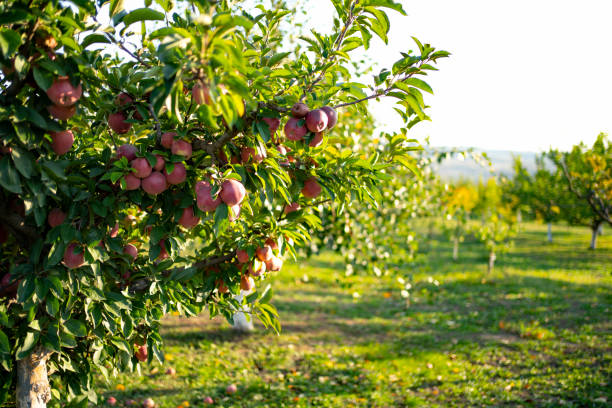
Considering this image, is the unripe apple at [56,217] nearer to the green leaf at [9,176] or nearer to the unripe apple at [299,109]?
the green leaf at [9,176]

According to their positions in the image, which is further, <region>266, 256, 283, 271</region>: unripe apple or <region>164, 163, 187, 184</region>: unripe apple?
<region>266, 256, 283, 271</region>: unripe apple

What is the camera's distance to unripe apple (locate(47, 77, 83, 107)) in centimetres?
149

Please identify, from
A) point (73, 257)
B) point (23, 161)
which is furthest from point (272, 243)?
point (23, 161)

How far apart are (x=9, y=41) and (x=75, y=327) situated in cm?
119

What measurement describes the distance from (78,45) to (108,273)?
104cm

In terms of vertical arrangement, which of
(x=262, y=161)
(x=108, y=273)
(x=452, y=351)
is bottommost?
(x=452, y=351)

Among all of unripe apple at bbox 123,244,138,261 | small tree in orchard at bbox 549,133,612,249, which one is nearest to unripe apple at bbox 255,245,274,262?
unripe apple at bbox 123,244,138,261

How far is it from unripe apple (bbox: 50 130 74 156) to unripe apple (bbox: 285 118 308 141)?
2.84ft

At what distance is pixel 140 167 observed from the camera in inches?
63.8

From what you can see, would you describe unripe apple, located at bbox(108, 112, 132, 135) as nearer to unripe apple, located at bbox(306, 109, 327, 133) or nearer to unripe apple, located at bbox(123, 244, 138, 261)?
unripe apple, located at bbox(123, 244, 138, 261)

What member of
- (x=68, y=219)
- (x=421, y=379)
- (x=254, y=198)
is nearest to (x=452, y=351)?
(x=421, y=379)

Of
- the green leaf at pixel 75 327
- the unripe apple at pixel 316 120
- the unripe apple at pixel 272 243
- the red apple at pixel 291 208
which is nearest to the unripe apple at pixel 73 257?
the green leaf at pixel 75 327

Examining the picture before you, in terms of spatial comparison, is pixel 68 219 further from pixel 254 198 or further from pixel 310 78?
pixel 310 78

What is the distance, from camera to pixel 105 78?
1830 mm
